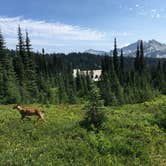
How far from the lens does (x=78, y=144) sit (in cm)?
1477

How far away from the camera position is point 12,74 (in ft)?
174

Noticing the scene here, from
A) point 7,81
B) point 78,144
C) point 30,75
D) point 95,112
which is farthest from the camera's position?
point 30,75

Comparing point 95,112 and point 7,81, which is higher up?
point 95,112

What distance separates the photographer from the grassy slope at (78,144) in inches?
513

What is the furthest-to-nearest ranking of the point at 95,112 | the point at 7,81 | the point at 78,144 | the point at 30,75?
the point at 30,75 → the point at 7,81 → the point at 95,112 → the point at 78,144

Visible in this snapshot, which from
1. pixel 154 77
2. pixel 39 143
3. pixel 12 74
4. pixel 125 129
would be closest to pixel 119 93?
pixel 12 74

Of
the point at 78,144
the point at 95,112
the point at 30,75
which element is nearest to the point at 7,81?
the point at 30,75

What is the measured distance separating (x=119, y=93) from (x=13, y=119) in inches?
1706

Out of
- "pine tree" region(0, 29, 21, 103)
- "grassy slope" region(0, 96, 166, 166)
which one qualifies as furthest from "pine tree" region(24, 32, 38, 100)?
"grassy slope" region(0, 96, 166, 166)

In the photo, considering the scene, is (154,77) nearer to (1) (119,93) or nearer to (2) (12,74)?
(1) (119,93)

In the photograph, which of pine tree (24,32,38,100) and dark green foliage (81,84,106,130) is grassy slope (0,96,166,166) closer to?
dark green foliage (81,84,106,130)

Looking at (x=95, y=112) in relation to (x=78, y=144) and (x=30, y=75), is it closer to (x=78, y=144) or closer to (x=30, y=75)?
(x=78, y=144)

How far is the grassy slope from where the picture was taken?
1302 cm

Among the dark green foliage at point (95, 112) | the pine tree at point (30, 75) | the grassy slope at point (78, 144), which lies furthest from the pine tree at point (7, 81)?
the dark green foliage at point (95, 112)
